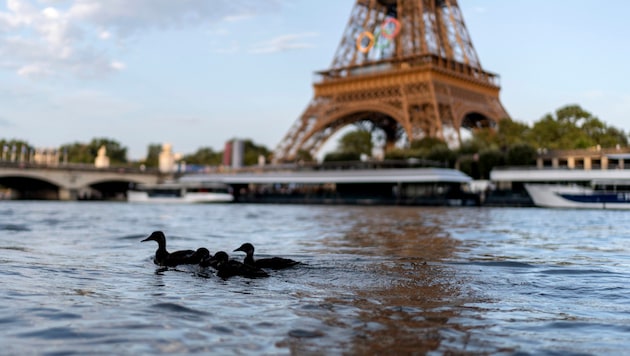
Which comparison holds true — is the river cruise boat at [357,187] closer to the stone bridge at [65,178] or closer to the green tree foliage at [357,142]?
the stone bridge at [65,178]

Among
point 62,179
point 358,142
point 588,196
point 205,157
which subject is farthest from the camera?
point 205,157

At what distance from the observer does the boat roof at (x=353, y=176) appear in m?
58.1

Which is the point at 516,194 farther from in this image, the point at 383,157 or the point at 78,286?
the point at 78,286

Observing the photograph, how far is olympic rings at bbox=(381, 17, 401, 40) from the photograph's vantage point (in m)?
71.3

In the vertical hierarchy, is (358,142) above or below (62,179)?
above

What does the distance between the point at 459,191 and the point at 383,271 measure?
49.0 meters

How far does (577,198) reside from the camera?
47.9 metres

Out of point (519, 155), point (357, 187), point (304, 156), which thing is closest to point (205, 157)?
point (304, 156)

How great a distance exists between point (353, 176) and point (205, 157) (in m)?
78.2

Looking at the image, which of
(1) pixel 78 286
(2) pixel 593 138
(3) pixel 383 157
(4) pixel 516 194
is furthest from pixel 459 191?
(1) pixel 78 286

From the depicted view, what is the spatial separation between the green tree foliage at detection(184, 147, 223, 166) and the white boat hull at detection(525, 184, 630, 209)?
288 feet

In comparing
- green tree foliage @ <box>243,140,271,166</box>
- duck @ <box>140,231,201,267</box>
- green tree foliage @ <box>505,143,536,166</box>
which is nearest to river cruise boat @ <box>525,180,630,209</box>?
green tree foliage @ <box>505,143,536,166</box>

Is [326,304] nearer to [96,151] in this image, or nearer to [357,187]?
[357,187]

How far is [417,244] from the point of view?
14.7m
